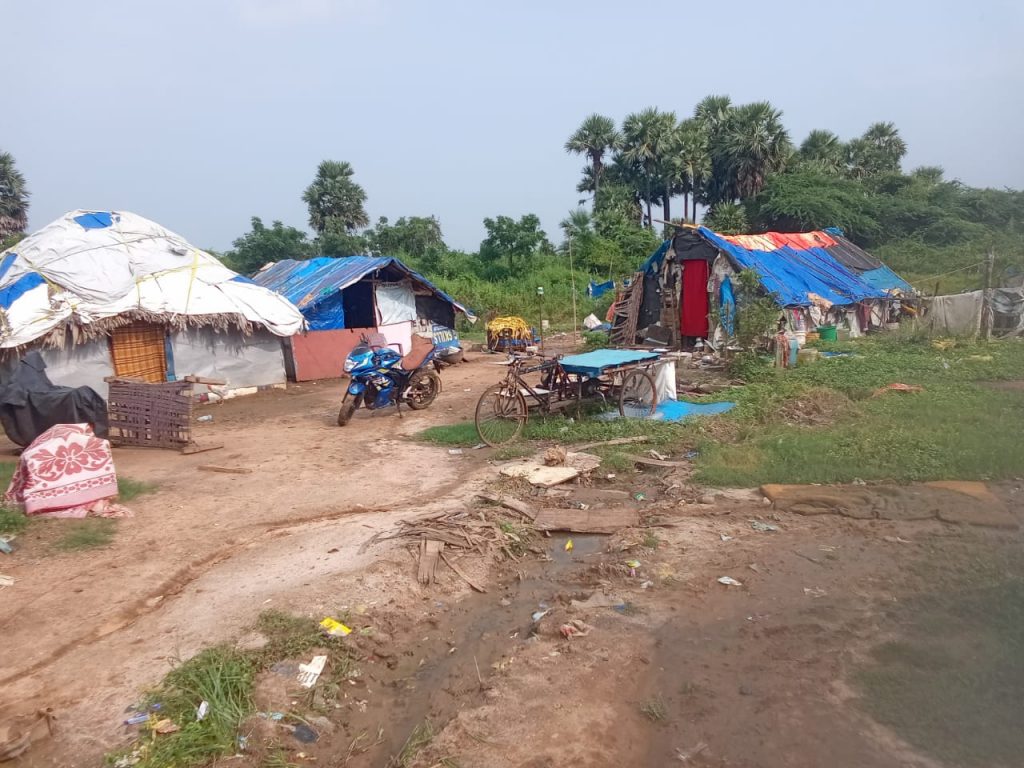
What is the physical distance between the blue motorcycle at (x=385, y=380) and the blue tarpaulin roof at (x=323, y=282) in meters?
6.80

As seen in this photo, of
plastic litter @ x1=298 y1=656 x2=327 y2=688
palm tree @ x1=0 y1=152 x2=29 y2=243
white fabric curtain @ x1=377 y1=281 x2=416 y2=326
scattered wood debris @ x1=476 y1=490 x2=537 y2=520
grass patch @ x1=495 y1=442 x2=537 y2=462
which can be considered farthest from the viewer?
palm tree @ x1=0 y1=152 x2=29 y2=243

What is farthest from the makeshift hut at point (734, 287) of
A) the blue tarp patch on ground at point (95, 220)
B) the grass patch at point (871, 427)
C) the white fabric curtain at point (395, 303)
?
the blue tarp patch on ground at point (95, 220)

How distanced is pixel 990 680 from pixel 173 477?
8.05 m

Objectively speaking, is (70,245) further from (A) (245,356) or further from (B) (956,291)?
(B) (956,291)

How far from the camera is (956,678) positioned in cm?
350

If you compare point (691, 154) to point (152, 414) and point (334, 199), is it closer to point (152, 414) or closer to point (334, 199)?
point (334, 199)

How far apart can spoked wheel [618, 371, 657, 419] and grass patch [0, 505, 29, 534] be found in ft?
22.8

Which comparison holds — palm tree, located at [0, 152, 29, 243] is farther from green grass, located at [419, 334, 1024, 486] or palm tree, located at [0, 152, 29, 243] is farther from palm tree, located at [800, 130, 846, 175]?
palm tree, located at [800, 130, 846, 175]

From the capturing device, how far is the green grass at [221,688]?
3115mm

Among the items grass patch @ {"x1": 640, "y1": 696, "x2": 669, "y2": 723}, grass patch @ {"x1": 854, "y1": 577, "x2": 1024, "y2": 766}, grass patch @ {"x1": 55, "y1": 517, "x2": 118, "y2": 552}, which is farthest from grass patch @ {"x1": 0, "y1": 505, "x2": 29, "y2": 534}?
grass patch @ {"x1": 854, "y1": 577, "x2": 1024, "y2": 766}

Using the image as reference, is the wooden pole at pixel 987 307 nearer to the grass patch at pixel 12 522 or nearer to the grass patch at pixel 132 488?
the grass patch at pixel 132 488

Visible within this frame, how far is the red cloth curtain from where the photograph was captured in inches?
695

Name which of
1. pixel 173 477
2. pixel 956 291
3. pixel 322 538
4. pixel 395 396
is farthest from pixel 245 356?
pixel 956 291

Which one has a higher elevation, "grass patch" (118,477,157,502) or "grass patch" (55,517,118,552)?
"grass patch" (118,477,157,502)
